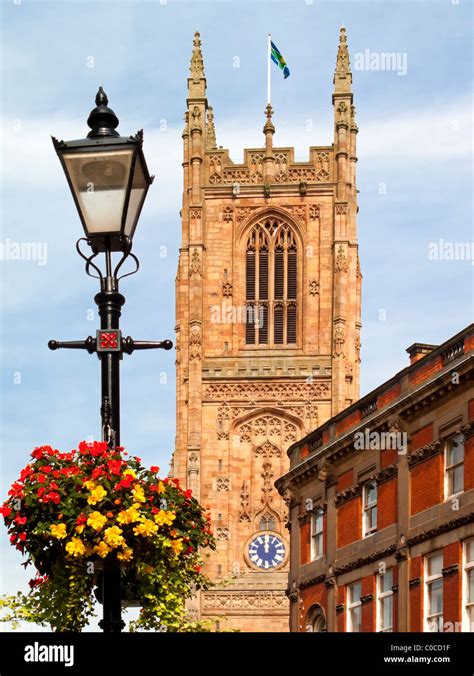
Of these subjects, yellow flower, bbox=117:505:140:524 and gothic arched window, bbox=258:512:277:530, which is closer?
yellow flower, bbox=117:505:140:524

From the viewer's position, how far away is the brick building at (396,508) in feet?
119

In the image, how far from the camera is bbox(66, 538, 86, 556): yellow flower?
11.8 meters

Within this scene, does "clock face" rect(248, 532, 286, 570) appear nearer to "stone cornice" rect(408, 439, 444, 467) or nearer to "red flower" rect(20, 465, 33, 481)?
"stone cornice" rect(408, 439, 444, 467)

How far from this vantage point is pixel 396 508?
130 ft

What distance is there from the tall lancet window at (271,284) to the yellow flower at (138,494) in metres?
71.9

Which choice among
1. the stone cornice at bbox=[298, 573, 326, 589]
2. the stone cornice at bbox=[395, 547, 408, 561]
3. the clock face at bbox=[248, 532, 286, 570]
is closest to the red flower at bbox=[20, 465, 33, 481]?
the stone cornice at bbox=[395, 547, 408, 561]

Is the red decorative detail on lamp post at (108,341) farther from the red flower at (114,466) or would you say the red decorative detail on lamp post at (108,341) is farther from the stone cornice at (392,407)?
the stone cornice at (392,407)

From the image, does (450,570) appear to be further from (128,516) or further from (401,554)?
(128,516)

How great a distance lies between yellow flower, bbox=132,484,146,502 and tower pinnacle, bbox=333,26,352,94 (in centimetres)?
7716

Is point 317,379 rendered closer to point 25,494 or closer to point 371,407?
point 371,407

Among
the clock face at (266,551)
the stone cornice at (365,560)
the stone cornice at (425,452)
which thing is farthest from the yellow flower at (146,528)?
the clock face at (266,551)

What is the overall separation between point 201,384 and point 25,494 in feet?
229
